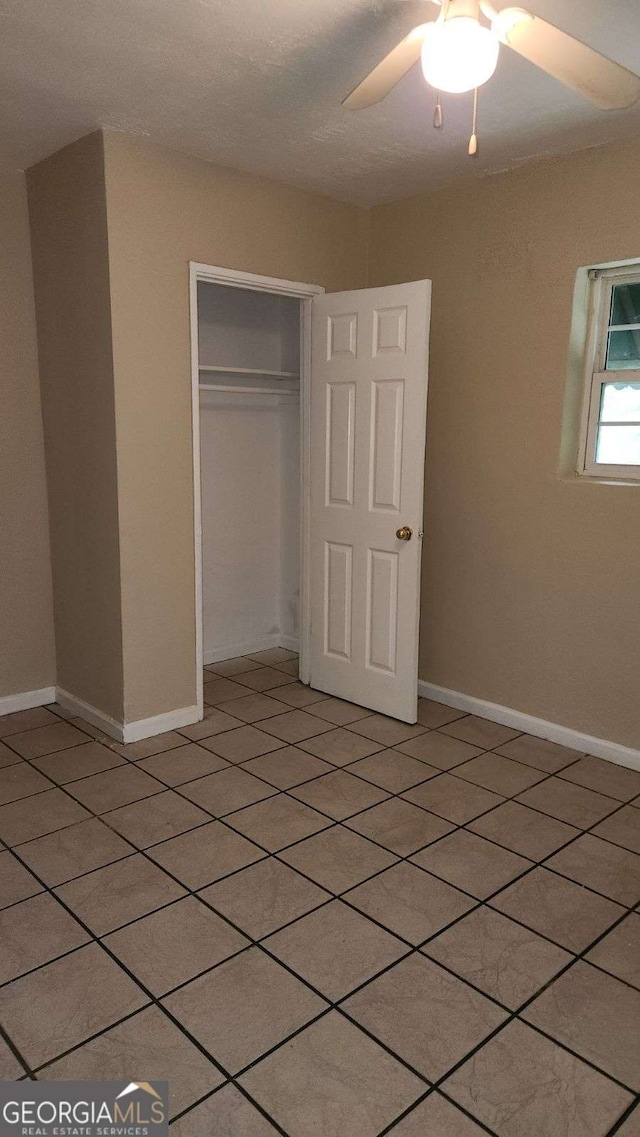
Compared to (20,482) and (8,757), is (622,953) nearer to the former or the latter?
(8,757)

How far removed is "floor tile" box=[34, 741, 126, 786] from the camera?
3059 millimetres

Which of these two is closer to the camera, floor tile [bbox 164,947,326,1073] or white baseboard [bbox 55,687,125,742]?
floor tile [bbox 164,947,326,1073]

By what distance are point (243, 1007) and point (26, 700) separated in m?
2.31

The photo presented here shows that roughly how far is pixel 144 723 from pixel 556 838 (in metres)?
1.77

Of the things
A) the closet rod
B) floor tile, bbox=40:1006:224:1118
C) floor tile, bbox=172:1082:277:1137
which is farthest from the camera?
the closet rod

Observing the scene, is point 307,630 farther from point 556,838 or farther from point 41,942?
point 41,942

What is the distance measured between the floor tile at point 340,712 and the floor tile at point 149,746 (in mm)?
706

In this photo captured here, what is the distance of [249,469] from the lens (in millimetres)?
4457

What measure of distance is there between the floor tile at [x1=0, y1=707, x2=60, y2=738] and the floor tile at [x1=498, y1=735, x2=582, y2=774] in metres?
2.10

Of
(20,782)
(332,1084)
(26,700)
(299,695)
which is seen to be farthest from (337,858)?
(26,700)

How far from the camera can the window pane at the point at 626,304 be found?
10.2 feet

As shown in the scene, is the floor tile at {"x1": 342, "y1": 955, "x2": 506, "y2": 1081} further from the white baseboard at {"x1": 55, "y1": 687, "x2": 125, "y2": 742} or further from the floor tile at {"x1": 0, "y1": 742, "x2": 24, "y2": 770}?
the floor tile at {"x1": 0, "y1": 742, "x2": 24, "y2": 770}

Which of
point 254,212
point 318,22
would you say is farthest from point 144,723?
point 318,22

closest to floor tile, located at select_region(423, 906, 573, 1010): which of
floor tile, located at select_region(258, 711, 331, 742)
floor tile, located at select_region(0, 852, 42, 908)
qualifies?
floor tile, located at select_region(0, 852, 42, 908)
